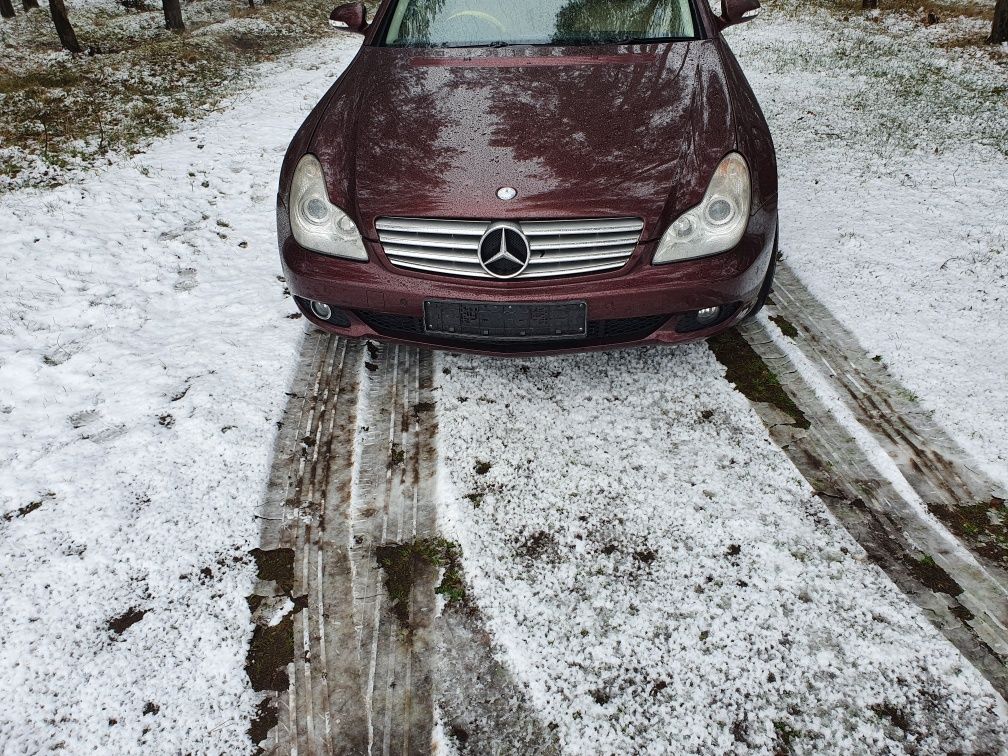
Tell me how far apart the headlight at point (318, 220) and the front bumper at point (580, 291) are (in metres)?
0.04

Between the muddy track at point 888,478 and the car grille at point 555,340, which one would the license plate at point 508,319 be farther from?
the muddy track at point 888,478

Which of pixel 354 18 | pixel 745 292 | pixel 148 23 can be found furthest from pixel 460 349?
pixel 148 23

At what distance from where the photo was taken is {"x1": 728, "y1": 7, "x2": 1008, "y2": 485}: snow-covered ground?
286cm

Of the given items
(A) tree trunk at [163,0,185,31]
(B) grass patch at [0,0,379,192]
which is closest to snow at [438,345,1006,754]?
(B) grass patch at [0,0,379,192]

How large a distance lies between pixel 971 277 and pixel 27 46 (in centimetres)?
1597

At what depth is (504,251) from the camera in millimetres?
2277

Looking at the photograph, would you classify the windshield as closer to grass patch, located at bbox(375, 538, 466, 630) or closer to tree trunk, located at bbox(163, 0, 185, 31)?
grass patch, located at bbox(375, 538, 466, 630)

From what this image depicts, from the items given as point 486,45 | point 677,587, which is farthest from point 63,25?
point 677,587

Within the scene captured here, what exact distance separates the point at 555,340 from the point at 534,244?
368 millimetres

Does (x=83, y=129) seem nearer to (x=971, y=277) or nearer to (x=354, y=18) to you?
(x=354, y=18)

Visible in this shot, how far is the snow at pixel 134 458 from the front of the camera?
1764mm

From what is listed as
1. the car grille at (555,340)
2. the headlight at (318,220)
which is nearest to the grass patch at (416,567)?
the car grille at (555,340)

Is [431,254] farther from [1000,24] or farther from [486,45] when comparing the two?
[1000,24]

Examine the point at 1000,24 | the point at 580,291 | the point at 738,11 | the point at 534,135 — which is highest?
the point at 738,11
